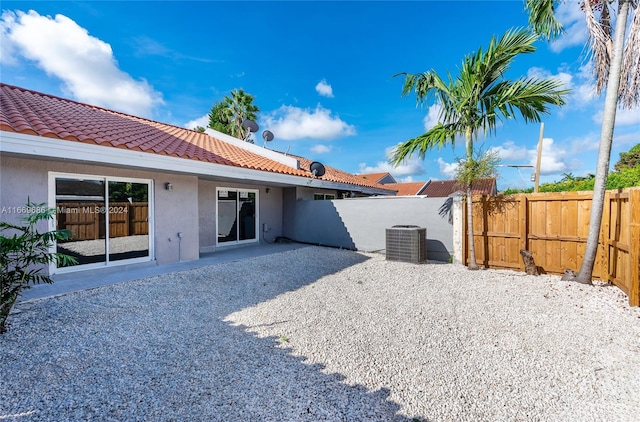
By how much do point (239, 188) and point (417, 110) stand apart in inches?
306

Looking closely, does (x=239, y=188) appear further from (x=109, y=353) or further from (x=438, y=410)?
(x=438, y=410)

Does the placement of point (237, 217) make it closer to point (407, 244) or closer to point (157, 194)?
point (157, 194)

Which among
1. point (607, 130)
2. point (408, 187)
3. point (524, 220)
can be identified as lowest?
point (524, 220)

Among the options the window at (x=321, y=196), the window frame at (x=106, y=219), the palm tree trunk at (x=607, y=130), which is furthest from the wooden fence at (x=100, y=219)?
the palm tree trunk at (x=607, y=130)

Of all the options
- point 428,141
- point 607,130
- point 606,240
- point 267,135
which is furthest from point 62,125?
point 606,240

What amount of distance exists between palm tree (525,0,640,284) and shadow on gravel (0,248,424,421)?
6.95 metres

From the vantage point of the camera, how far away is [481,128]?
8.71m

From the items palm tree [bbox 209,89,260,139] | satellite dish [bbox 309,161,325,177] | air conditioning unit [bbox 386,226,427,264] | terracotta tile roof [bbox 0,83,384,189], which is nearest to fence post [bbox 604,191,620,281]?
air conditioning unit [bbox 386,226,427,264]

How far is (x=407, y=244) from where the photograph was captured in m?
9.70

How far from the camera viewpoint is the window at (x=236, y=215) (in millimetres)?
11891

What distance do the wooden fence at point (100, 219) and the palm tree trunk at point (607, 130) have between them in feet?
37.9

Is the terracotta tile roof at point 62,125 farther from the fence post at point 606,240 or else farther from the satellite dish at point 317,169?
the fence post at point 606,240

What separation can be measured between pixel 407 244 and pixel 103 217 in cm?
899

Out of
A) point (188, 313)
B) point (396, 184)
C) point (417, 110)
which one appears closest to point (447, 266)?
point (417, 110)
